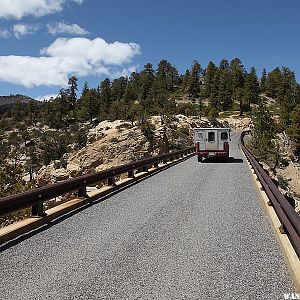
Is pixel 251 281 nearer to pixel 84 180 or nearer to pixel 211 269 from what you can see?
pixel 211 269

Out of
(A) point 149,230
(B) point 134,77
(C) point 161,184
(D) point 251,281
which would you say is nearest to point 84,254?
(A) point 149,230

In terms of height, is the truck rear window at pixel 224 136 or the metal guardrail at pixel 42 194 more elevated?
the truck rear window at pixel 224 136

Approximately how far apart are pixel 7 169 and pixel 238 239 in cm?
2327

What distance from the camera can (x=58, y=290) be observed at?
481cm

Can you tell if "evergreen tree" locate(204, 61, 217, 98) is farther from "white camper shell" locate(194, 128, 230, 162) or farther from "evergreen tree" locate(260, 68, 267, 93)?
"white camper shell" locate(194, 128, 230, 162)

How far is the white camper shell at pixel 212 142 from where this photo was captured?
89.8ft

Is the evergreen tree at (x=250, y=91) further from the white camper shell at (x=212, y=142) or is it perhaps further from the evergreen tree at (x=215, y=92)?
the white camper shell at (x=212, y=142)

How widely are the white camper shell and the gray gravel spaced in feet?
55.7

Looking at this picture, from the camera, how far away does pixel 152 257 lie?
20.0ft

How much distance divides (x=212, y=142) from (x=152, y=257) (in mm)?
22082

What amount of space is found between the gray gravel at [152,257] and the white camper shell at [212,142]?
16976mm

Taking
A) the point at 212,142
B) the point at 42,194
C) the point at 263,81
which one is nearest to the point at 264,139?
the point at 212,142

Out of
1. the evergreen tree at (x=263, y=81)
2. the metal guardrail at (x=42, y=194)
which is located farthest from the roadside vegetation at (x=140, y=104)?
the metal guardrail at (x=42, y=194)

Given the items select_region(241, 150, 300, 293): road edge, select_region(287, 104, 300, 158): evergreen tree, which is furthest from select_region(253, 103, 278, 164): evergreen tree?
select_region(241, 150, 300, 293): road edge
